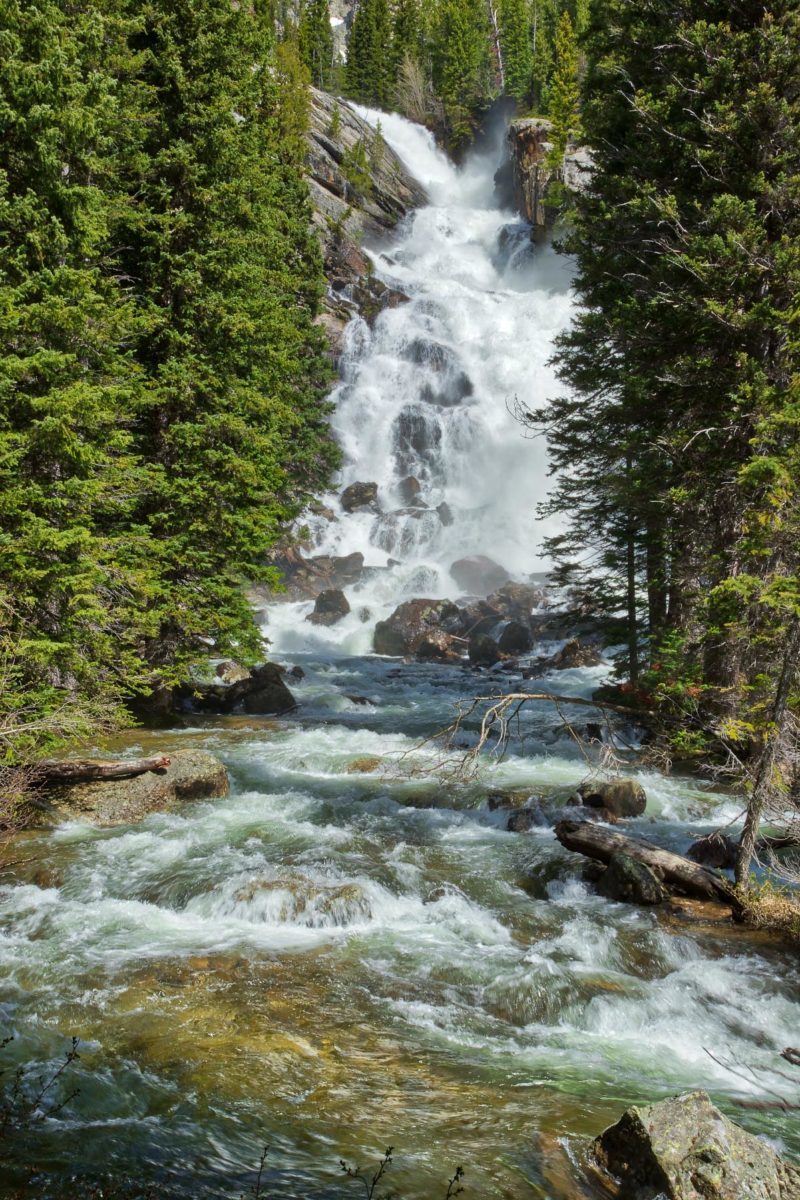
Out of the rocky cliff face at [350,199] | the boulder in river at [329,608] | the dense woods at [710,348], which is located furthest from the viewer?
the rocky cliff face at [350,199]

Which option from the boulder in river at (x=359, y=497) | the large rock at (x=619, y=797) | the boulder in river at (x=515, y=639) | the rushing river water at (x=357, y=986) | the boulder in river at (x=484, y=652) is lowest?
the rushing river water at (x=357, y=986)

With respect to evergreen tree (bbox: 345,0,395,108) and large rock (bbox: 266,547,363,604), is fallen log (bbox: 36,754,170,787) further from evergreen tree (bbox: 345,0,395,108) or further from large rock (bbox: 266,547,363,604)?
evergreen tree (bbox: 345,0,395,108)

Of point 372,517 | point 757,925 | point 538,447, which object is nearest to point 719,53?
point 757,925

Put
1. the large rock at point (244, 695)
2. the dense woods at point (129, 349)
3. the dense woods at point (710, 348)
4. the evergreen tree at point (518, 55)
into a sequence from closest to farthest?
the dense woods at point (710, 348) → the dense woods at point (129, 349) → the large rock at point (244, 695) → the evergreen tree at point (518, 55)

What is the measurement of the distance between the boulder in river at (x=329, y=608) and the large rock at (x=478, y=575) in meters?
6.43

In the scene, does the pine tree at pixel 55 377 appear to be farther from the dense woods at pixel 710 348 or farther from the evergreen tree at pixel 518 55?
the evergreen tree at pixel 518 55

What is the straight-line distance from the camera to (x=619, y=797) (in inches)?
476

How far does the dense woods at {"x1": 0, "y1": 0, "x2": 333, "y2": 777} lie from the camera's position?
10531 millimetres

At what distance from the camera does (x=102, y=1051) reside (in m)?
5.86

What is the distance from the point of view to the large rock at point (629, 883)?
354 inches

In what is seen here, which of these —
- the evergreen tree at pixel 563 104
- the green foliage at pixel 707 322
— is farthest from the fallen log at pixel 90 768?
the evergreen tree at pixel 563 104

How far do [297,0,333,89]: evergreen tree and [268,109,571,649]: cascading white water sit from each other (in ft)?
113

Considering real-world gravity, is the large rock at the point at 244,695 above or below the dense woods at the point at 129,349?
below

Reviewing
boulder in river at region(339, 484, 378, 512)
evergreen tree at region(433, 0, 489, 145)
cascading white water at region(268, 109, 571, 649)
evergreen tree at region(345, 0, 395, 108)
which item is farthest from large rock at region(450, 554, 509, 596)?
evergreen tree at region(345, 0, 395, 108)
